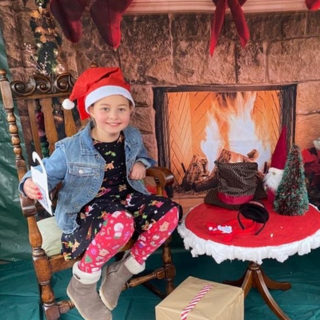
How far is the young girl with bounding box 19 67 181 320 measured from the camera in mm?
1583

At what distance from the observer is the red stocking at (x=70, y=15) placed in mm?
1970

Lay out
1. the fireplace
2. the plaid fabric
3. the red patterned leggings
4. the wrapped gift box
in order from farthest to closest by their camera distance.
Result: the fireplace
the plaid fabric
the red patterned leggings
the wrapped gift box

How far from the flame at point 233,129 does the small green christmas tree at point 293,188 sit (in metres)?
0.54

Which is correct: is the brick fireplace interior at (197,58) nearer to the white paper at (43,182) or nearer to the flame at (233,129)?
the flame at (233,129)

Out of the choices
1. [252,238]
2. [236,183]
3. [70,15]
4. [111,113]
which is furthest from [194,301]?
[70,15]

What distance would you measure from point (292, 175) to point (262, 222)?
0.86 feet

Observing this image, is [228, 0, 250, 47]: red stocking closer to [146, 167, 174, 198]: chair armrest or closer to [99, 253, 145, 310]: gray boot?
[146, 167, 174, 198]: chair armrest

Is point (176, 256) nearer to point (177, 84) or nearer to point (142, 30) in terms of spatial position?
point (177, 84)

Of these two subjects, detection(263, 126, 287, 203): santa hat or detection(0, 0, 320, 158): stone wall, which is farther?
detection(0, 0, 320, 158): stone wall

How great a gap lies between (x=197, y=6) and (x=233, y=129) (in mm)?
698

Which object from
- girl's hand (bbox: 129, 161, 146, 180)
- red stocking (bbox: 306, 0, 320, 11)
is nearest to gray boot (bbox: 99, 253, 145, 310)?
girl's hand (bbox: 129, 161, 146, 180)

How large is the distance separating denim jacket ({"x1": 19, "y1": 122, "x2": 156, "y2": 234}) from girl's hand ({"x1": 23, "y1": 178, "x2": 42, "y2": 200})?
A: 0.37 feet

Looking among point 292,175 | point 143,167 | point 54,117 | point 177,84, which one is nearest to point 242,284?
point 292,175

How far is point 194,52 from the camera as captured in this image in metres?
2.12
